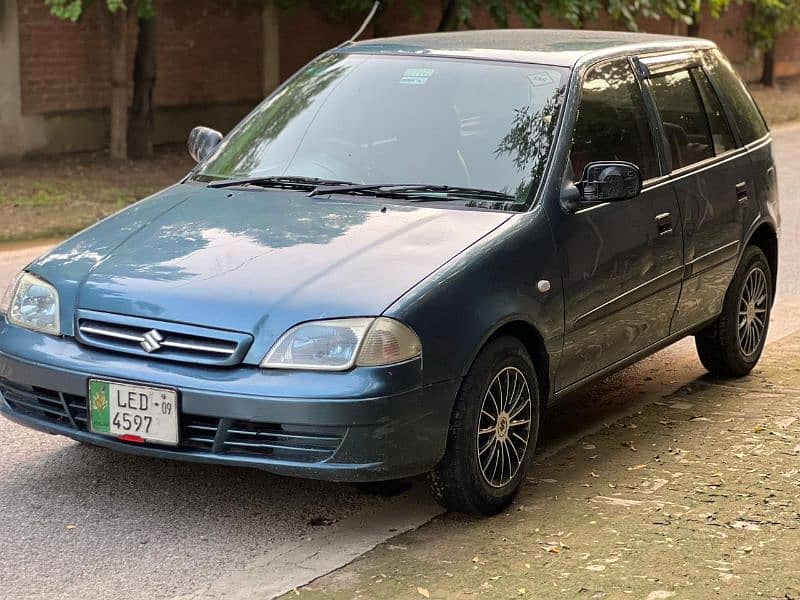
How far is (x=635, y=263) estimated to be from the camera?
598cm

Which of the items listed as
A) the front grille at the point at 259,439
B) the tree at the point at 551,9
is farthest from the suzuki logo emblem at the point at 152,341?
the tree at the point at 551,9

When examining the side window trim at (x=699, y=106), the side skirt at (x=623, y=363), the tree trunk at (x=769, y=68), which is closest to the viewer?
the side skirt at (x=623, y=363)

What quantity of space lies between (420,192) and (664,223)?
4.00 feet

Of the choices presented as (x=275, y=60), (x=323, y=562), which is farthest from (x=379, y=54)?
(x=275, y=60)

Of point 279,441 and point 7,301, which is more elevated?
point 7,301

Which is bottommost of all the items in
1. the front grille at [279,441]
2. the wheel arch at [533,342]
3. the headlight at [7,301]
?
the front grille at [279,441]

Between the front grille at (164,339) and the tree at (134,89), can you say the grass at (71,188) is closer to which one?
the tree at (134,89)

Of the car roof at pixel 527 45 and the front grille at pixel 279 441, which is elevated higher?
the car roof at pixel 527 45

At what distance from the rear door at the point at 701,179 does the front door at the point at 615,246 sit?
16cm

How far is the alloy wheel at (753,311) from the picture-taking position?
23.9ft

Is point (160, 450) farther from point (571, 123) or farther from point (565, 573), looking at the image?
point (571, 123)

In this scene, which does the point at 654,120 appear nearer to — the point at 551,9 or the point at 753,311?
the point at 753,311

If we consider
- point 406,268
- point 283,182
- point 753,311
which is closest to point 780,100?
point 753,311

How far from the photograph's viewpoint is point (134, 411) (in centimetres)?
480
